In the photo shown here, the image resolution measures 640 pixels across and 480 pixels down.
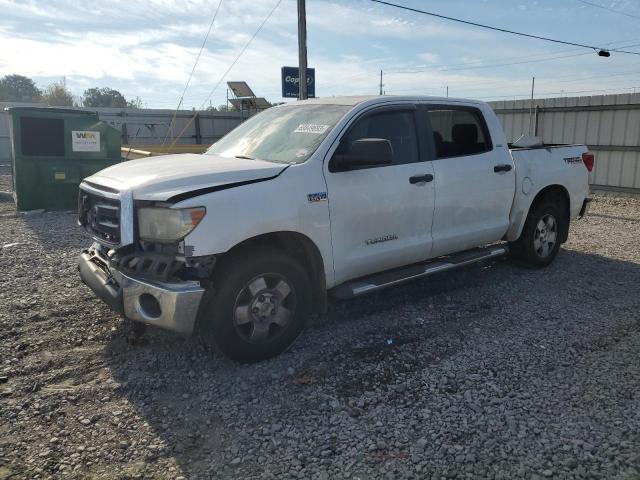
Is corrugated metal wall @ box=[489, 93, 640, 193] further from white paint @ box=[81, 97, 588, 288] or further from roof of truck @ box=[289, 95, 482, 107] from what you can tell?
roof of truck @ box=[289, 95, 482, 107]

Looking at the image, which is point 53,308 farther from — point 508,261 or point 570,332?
point 508,261

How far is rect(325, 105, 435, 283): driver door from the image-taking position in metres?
4.19

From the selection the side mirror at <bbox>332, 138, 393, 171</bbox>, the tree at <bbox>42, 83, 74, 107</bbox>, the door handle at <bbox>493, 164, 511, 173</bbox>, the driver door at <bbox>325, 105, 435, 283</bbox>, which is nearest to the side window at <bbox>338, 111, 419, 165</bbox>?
the driver door at <bbox>325, 105, 435, 283</bbox>

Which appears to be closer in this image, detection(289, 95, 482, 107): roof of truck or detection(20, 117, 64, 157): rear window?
detection(289, 95, 482, 107): roof of truck

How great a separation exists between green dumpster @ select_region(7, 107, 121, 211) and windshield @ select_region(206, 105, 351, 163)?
21.1ft

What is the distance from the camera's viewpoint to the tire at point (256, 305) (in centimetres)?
361

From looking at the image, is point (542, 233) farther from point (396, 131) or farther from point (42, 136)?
point (42, 136)

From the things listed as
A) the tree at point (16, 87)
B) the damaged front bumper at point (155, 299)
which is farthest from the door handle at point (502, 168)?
the tree at point (16, 87)

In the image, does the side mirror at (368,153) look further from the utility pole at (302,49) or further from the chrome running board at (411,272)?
the utility pole at (302,49)

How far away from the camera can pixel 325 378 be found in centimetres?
375

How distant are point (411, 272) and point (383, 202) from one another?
0.75 metres

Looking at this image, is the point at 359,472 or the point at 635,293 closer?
the point at 359,472

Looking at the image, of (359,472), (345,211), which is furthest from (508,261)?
(359,472)

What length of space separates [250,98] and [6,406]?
1887 cm
